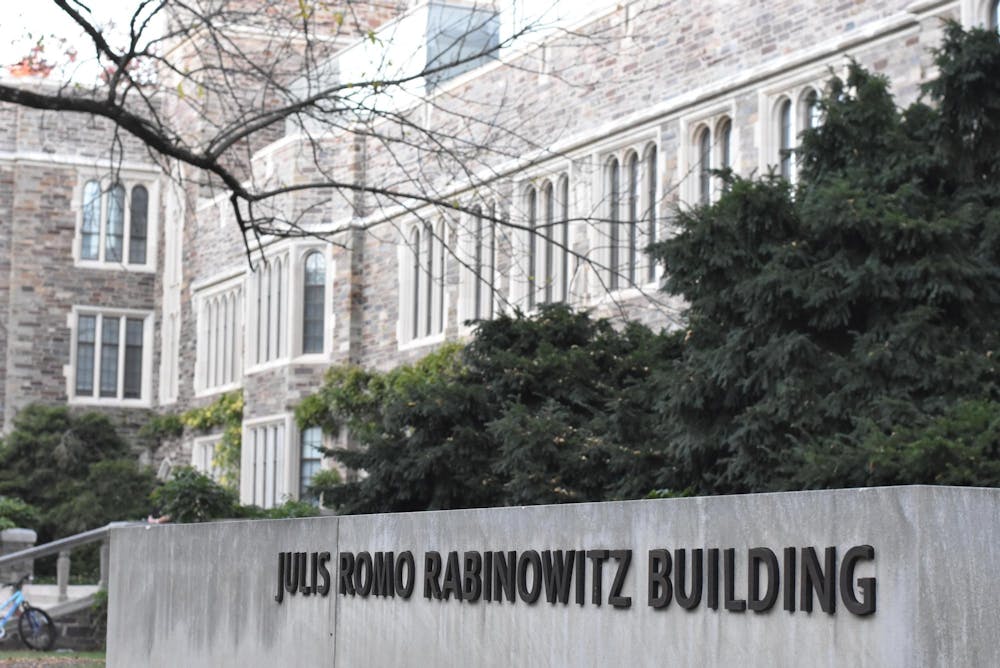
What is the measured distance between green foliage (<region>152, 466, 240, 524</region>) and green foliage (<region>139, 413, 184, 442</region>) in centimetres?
1554

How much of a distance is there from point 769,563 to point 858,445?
189 inches

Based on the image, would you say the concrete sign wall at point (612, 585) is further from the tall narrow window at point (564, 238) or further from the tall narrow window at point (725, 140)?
the tall narrow window at point (564, 238)

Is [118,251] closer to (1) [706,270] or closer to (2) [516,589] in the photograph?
(1) [706,270]

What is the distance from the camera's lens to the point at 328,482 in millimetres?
17719

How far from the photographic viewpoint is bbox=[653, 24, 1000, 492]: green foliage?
11.3 m

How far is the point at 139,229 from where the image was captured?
38.5 m

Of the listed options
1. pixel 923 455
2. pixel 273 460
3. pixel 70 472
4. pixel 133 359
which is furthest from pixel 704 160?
pixel 133 359

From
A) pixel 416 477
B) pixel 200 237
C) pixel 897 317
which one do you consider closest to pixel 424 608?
pixel 897 317

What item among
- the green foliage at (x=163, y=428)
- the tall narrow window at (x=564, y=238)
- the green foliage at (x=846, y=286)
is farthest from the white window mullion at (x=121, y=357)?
the green foliage at (x=846, y=286)

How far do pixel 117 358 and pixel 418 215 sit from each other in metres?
26.8

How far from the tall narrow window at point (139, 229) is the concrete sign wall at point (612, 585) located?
93.8 ft

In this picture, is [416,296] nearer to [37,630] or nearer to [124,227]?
[37,630]

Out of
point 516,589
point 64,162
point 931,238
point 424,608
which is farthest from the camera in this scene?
point 64,162

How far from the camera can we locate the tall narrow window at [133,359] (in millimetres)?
37906
